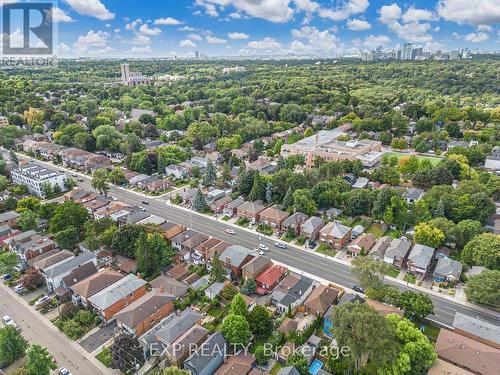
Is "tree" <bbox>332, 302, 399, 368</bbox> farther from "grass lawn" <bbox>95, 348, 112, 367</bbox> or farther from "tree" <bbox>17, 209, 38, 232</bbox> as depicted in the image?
"tree" <bbox>17, 209, 38, 232</bbox>

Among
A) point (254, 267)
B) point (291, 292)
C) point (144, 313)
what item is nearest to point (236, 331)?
point (291, 292)

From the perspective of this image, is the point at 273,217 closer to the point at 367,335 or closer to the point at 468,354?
the point at 367,335

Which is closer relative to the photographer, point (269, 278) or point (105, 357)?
point (105, 357)

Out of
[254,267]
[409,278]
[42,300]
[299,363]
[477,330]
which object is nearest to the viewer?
[299,363]

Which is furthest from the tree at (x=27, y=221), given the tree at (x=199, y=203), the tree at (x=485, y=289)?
the tree at (x=485, y=289)

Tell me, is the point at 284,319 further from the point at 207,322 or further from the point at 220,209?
the point at 220,209

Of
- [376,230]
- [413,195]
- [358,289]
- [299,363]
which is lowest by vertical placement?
[299,363]

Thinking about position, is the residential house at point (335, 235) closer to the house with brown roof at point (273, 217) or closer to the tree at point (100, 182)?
the house with brown roof at point (273, 217)
